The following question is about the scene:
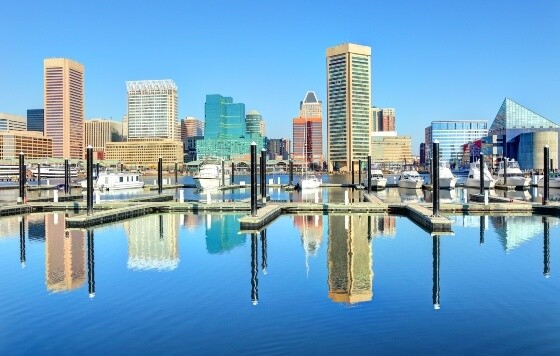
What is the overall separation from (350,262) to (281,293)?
5.90 m

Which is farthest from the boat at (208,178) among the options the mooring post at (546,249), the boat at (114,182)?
the mooring post at (546,249)

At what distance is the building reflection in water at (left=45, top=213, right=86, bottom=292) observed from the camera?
63.3ft

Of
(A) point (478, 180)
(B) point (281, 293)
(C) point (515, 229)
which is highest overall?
(A) point (478, 180)

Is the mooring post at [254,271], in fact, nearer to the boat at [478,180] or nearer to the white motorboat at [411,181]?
the white motorboat at [411,181]

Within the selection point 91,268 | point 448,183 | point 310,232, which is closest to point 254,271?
point 91,268

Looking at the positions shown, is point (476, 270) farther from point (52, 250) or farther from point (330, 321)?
point (52, 250)

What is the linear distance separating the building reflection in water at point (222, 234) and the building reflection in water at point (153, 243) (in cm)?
197

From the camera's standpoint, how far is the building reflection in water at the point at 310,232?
26.3 meters

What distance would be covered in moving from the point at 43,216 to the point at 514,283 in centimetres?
3622

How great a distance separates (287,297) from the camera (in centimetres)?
1719

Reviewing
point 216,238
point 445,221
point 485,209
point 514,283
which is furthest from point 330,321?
point 485,209

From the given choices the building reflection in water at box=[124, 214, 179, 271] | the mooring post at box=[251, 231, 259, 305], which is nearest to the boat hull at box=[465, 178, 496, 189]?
the building reflection in water at box=[124, 214, 179, 271]

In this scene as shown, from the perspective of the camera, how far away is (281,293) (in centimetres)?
1775

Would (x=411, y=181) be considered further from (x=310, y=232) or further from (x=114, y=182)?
(x=310, y=232)
